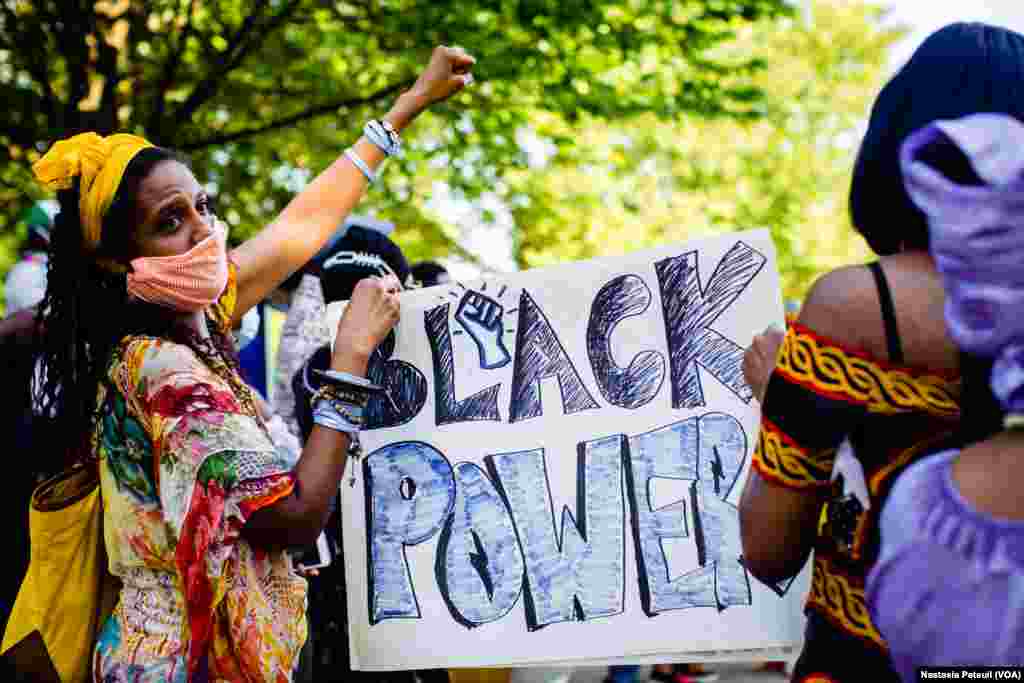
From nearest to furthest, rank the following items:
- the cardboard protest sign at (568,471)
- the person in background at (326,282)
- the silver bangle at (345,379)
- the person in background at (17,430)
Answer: the silver bangle at (345,379) → the cardboard protest sign at (568,471) → the person in background at (17,430) → the person in background at (326,282)

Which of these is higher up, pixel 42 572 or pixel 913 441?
pixel 913 441

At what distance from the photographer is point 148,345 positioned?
227cm

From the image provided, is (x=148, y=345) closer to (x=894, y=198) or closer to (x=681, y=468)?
(x=681, y=468)

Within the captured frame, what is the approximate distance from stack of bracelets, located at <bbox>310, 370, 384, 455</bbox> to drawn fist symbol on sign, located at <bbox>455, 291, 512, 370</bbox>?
1.98 ft

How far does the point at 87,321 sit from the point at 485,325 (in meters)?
1.05

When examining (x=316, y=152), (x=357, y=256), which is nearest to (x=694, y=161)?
(x=316, y=152)

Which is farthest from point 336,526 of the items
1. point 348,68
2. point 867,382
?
point 348,68

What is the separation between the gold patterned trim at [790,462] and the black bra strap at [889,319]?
18 centimetres

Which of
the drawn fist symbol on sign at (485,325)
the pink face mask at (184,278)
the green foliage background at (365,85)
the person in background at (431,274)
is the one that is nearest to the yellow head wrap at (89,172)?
the pink face mask at (184,278)

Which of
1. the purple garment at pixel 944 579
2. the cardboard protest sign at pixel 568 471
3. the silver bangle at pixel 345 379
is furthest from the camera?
the cardboard protest sign at pixel 568 471

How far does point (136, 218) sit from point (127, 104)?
6.36 metres

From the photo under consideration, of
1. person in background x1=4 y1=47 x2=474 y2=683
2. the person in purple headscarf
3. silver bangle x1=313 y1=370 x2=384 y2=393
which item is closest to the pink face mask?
person in background x1=4 y1=47 x2=474 y2=683

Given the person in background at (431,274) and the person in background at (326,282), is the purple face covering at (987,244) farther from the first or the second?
the person in background at (431,274)

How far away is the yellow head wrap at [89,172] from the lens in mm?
2398
